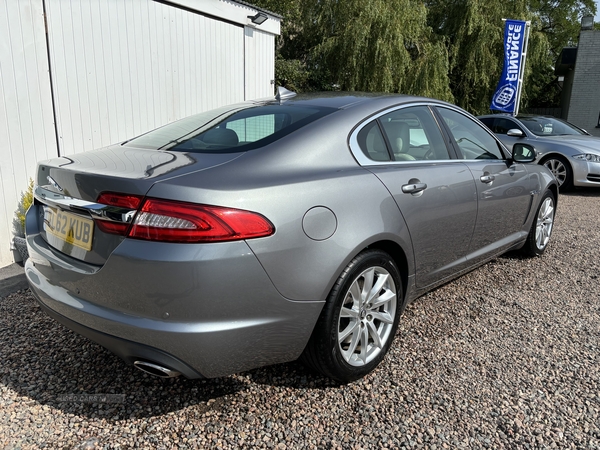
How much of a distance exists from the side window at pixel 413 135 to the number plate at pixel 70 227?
166cm

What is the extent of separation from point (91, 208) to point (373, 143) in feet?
4.88

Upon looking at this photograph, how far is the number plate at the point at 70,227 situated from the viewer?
81.1 inches

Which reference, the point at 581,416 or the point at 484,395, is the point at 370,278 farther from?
the point at 581,416

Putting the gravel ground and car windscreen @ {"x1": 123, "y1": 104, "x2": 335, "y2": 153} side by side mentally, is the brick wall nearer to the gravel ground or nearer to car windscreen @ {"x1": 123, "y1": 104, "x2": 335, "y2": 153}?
the gravel ground

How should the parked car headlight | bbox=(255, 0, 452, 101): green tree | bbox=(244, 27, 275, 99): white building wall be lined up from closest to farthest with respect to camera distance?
bbox=(244, 27, 275, 99): white building wall → the parked car headlight → bbox=(255, 0, 452, 101): green tree

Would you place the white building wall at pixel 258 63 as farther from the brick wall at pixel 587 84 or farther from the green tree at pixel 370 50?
the brick wall at pixel 587 84

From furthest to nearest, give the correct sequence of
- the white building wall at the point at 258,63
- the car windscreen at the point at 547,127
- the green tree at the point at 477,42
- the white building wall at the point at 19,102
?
the green tree at the point at 477,42, the car windscreen at the point at 547,127, the white building wall at the point at 258,63, the white building wall at the point at 19,102

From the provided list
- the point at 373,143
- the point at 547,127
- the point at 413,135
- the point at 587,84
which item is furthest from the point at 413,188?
the point at 587,84

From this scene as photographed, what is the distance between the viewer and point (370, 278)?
8.09 feet

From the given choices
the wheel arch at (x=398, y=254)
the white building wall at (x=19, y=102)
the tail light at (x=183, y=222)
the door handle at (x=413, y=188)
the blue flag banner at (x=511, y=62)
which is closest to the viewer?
the tail light at (x=183, y=222)

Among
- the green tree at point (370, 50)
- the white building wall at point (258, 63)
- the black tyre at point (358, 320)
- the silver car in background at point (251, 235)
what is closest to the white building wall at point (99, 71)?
the white building wall at point (258, 63)

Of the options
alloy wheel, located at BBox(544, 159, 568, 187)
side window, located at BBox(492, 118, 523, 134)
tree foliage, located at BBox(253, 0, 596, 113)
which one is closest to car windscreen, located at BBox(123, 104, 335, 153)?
alloy wheel, located at BBox(544, 159, 568, 187)

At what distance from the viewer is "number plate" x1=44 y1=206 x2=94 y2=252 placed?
2061mm

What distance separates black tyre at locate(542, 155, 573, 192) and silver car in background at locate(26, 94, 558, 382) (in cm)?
685
